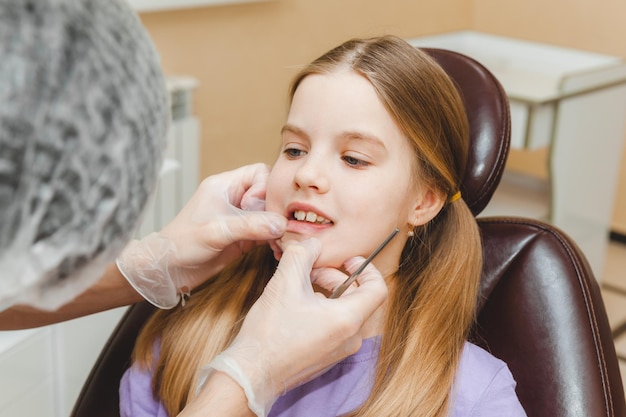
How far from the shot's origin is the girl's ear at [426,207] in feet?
4.46

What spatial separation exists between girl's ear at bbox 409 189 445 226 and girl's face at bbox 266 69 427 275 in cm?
7

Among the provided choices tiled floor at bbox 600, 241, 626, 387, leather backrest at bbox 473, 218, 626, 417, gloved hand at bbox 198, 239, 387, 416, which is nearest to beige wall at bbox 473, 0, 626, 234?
tiled floor at bbox 600, 241, 626, 387

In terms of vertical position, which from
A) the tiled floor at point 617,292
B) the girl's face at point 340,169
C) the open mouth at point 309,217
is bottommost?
the tiled floor at point 617,292

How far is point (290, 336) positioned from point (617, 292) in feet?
8.23

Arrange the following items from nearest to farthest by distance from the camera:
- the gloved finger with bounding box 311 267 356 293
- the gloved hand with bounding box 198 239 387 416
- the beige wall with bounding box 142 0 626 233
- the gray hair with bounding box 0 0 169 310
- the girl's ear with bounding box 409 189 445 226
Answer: the gray hair with bounding box 0 0 169 310, the gloved hand with bounding box 198 239 387 416, the gloved finger with bounding box 311 267 356 293, the girl's ear with bounding box 409 189 445 226, the beige wall with bounding box 142 0 626 233

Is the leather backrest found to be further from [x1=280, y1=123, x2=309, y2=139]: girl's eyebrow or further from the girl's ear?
[x1=280, y1=123, x2=309, y2=139]: girl's eyebrow

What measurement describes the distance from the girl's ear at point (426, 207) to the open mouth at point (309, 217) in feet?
0.61

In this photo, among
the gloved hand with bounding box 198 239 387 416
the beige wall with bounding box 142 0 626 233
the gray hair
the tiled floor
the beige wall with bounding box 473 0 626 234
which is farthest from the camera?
the beige wall with bounding box 473 0 626 234

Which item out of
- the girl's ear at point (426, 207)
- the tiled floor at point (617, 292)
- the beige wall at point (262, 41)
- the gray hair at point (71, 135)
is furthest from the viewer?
the tiled floor at point (617, 292)

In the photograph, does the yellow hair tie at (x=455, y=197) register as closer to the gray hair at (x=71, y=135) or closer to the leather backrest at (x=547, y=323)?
the leather backrest at (x=547, y=323)

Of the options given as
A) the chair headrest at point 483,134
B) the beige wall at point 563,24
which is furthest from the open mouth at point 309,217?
the beige wall at point 563,24

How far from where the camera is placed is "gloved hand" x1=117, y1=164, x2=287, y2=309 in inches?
49.6

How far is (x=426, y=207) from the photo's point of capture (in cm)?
138

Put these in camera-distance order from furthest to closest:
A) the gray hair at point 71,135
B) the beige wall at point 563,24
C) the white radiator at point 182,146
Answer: the beige wall at point 563,24 → the white radiator at point 182,146 → the gray hair at point 71,135
